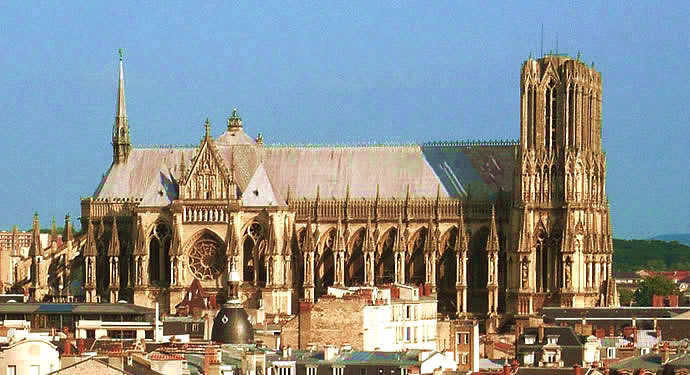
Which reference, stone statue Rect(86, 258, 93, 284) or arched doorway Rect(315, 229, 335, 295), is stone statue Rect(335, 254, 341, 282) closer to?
arched doorway Rect(315, 229, 335, 295)

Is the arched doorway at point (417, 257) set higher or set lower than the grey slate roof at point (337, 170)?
lower

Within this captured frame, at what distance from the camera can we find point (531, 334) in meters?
143

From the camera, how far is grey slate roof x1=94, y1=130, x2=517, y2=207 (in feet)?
597

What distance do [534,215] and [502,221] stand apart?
14.9 feet

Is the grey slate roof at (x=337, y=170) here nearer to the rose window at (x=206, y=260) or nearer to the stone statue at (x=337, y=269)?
the rose window at (x=206, y=260)

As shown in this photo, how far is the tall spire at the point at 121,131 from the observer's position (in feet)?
621

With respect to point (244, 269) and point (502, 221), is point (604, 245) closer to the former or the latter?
point (502, 221)

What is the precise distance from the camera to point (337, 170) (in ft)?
607

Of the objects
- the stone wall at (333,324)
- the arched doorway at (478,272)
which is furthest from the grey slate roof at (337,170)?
the stone wall at (333,324)

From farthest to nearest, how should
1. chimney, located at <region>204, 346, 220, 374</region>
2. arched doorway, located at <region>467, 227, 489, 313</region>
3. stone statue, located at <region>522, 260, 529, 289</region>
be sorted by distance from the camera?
arched doorway, located at <region>467, 227, 489, 313</region>, stone statue, located at <region>522, 260, 529, 289</region>, chimney, located at <region>204, 346, 220, 374</region>

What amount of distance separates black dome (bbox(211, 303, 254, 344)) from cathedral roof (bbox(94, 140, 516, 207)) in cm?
5780

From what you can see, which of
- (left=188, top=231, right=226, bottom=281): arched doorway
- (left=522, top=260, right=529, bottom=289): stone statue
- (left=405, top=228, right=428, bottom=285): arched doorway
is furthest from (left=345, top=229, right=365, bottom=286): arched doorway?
(left=522, top=260, right=529, bottom=289): stone statue

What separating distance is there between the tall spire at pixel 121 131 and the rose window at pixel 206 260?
11382 millimetres

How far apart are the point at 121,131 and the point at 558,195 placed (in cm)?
3422
